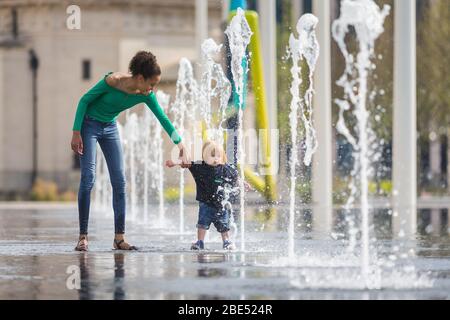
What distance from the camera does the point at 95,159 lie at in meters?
11.1

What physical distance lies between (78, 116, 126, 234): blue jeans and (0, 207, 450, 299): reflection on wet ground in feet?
1.31

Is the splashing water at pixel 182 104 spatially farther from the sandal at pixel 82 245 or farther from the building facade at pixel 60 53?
the building facade at pixel 60 53

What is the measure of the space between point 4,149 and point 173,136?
45837 millimetres

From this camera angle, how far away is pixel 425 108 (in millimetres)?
46094

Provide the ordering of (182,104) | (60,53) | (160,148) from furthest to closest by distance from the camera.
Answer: (60,53) → (160,148) → (182,104)

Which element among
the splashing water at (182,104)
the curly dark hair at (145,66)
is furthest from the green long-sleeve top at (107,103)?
the splashing water at (182,104)

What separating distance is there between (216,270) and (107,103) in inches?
80.9

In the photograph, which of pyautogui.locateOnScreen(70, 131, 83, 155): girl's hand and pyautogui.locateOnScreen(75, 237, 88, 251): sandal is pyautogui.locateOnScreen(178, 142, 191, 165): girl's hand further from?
pyautogui.locateOnScreen(75, 237, 88, 251): sandal

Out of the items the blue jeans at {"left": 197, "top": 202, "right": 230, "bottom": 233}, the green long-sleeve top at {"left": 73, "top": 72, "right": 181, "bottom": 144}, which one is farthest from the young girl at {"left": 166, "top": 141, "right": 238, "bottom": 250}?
the green long-sleeve top at {"left": 73, "top": 72, "right": 181, "bottom": 144}

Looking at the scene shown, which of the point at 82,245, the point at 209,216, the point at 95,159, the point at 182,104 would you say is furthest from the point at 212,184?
the point at 182,104

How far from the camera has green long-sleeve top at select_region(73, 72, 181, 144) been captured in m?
10.9

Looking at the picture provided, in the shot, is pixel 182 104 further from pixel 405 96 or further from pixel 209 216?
pixel 209 216
